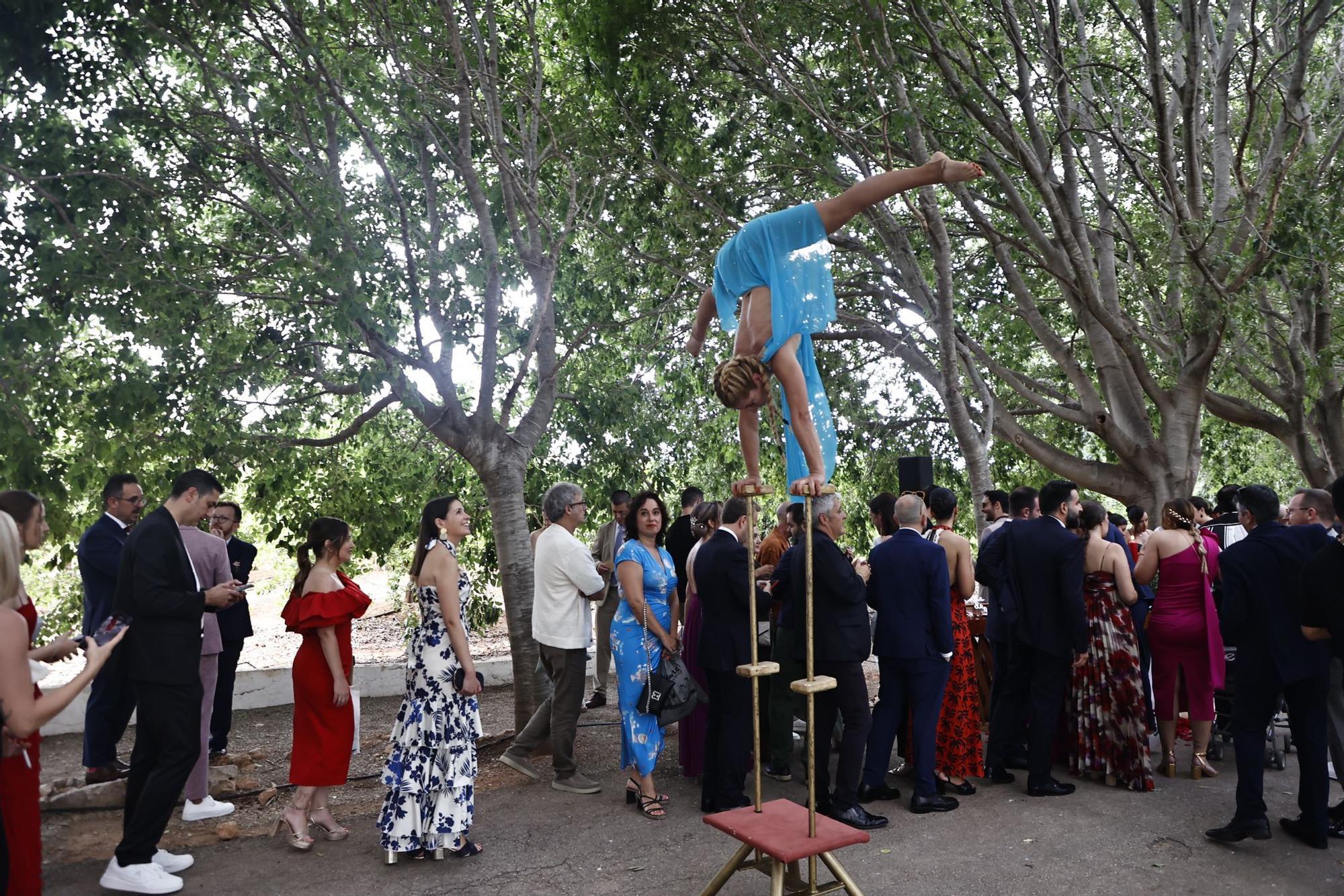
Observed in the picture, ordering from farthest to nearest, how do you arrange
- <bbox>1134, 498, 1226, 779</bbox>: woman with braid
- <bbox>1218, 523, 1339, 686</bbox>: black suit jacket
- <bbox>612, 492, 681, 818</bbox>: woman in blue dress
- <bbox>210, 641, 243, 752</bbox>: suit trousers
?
<bbox>210, 641, 243, 752</bbox>: suit trousers
<bbox>1134, 498, 1226, 779</bbox>: woman with braid
<bbox>612, 492, 681, 818</bbox>: woman in blue dress
<bbox>1218, 523, 1339, 686</bbox>: black suit jacket

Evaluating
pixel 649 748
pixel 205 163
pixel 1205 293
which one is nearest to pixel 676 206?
pixel 205 163

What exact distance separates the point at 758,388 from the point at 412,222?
202 inches

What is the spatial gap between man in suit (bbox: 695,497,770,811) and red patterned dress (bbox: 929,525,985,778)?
4.90 ft

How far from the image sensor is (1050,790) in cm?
648

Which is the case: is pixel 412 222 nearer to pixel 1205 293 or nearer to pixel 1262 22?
pixel 1205 293

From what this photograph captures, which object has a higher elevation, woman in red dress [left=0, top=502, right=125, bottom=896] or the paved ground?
woman in red dress [left=0, top=502, right=125, bottom=896]

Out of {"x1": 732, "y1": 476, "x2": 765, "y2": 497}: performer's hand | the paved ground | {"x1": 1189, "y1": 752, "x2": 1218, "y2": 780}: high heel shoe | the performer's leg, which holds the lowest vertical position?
the paved ground

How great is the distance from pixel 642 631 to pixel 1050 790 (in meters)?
2.90

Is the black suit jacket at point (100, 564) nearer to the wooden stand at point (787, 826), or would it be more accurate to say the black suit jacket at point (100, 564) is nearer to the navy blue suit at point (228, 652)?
the navy blue suit at point (228, 652)

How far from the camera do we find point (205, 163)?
7.29 metres

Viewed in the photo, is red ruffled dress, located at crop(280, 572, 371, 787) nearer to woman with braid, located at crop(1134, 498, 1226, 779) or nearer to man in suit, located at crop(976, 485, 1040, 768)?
man in suit, located at crop(976, 485, 1040, 768)

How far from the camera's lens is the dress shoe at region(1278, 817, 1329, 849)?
543cm

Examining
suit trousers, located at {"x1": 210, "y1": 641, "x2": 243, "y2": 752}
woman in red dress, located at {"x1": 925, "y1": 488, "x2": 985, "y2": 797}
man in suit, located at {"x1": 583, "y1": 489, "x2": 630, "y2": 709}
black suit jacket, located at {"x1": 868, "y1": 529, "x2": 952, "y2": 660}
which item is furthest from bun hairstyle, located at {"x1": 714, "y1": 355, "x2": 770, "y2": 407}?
suit trousers, located at {"x1": 210, "y1": 641, "x2": 243, "y2": 752}

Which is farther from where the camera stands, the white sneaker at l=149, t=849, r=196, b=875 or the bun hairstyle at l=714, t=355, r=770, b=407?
the white sneaker at l=149, t=849, r=196, b=875
